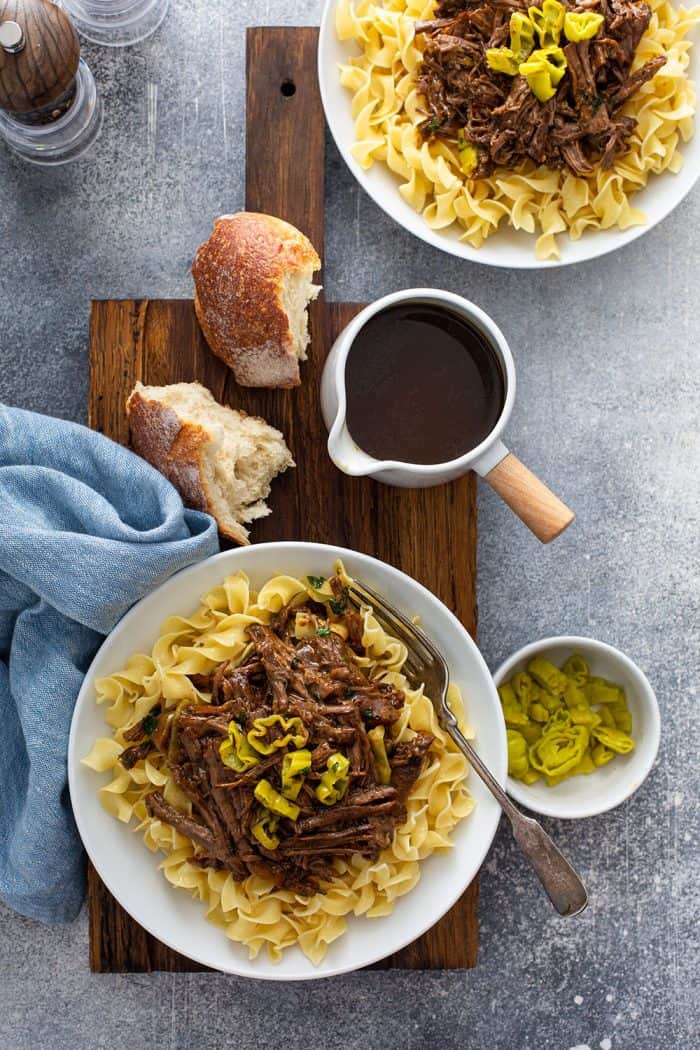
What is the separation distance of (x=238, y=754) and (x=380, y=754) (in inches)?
13.9

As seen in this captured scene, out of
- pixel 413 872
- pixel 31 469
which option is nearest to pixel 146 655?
pixel 31 469

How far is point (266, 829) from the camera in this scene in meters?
2.40

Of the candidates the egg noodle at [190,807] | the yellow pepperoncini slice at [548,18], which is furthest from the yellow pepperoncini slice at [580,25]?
the egg noodle at [190,807]

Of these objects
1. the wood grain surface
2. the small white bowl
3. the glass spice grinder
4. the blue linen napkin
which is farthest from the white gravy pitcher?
the glass spice grinder

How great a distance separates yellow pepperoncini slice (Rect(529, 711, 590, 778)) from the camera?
2.81m

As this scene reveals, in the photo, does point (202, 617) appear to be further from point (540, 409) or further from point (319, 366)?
point (540, 409)

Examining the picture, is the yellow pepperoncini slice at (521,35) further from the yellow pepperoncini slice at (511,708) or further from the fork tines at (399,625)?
the yellow pepperoncini slice at (511,708)

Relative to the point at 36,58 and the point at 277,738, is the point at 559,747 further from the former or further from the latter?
the point at 36,58

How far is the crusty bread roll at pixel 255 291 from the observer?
2574 mm

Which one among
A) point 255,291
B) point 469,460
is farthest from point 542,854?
point 255,291

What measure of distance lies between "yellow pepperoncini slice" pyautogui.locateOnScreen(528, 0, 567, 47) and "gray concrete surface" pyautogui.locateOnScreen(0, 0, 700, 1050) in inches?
27.9

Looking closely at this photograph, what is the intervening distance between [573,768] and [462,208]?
162 cm

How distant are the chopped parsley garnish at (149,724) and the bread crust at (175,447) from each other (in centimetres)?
51

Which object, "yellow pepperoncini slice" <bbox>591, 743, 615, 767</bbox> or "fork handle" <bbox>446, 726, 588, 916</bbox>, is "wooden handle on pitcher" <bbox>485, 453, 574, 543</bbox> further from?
"yellow pepperoncini slice" <bbox>591, 743, 615, 767</bbox>
